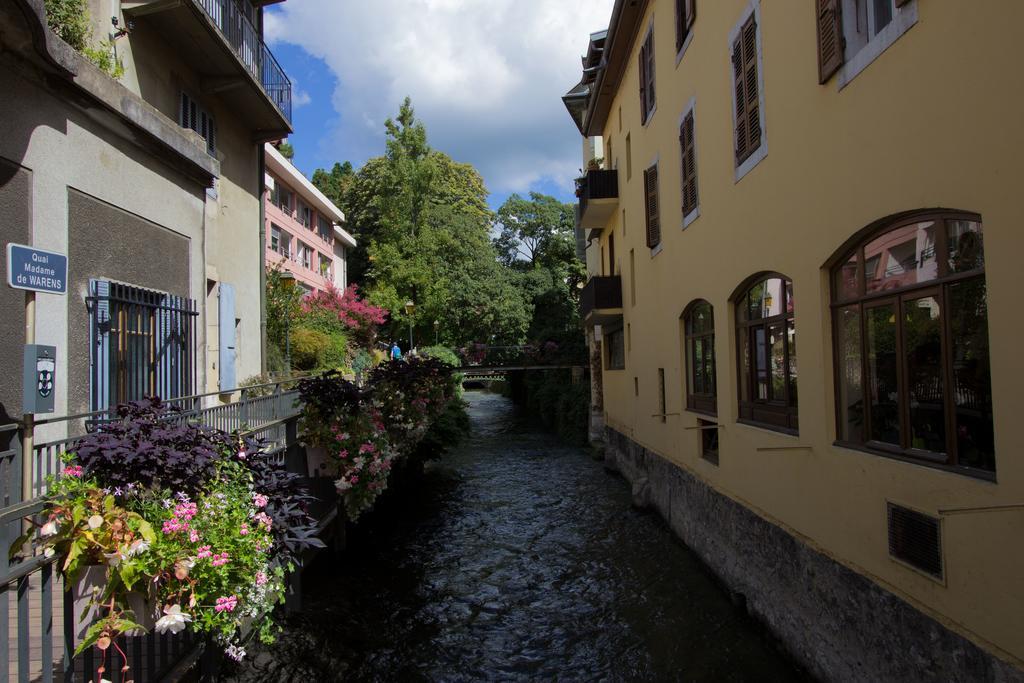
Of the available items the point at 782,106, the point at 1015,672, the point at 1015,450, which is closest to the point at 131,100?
the point at 782,106

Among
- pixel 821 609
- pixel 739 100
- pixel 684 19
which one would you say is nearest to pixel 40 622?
pixel 821 609

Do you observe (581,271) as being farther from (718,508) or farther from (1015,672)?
(1015,672)

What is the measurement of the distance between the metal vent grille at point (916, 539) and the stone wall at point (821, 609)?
0.32m

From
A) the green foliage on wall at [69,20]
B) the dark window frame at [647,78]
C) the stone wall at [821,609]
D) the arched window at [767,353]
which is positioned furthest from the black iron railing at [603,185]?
the green foliage on wall at [69,20]

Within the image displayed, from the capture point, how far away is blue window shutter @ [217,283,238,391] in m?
11.4

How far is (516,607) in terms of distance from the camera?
9078 mm

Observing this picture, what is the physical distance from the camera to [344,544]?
10977 millimetres

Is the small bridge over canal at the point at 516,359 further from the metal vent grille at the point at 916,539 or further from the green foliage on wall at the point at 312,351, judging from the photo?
the metal vent grille at the point at 916,539

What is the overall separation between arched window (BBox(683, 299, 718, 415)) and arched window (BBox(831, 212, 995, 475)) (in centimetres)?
393

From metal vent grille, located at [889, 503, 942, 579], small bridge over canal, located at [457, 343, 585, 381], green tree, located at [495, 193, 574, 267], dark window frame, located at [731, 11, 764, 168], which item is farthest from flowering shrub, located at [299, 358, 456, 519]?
green tree, located at [495, 193, 574, 267]

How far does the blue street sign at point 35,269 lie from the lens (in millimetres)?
4672

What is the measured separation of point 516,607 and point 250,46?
10.9 meters

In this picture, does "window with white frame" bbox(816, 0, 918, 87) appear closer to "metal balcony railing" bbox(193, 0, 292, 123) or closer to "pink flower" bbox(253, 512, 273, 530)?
"pink flower" bbox(253, 512, 273, 530)

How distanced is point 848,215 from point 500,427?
2695cm
